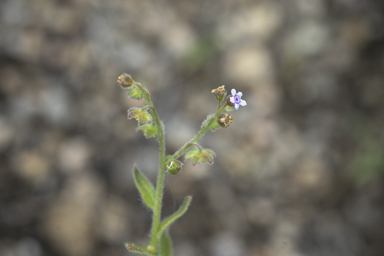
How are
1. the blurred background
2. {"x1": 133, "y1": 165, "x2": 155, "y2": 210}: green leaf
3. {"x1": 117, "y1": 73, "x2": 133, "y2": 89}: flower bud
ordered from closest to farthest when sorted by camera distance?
{"x1": 117, "y1": 73, "x2": 133, "y2": 89}: flower bud < {"x1": 133, "y1": 165, "x2": 155, "y2": 210}: green leaf < the blurred background

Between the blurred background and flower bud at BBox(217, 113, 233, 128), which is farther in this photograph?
the blurred background

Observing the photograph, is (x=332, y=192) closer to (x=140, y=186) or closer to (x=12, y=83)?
(x=140, y=186)

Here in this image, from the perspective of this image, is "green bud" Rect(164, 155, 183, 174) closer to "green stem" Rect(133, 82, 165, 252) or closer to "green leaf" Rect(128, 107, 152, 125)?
"green stem" Rect(133, 82, 165, 252)

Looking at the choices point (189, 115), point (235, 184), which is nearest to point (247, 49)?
point (189, 115)

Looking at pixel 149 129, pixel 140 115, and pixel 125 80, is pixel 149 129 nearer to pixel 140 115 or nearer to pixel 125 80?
pixel 140 115

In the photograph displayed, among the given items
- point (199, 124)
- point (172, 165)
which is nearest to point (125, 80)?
point (172, 165)

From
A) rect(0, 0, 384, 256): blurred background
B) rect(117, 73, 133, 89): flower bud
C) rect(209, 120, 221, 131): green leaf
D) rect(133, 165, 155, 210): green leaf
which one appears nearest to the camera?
rect(117, 73, 133, 89): flower bud

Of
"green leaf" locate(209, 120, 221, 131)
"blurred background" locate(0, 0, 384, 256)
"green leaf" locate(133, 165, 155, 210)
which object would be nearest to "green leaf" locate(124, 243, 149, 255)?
"green leaf" locate(133, 165, 155, 210)
